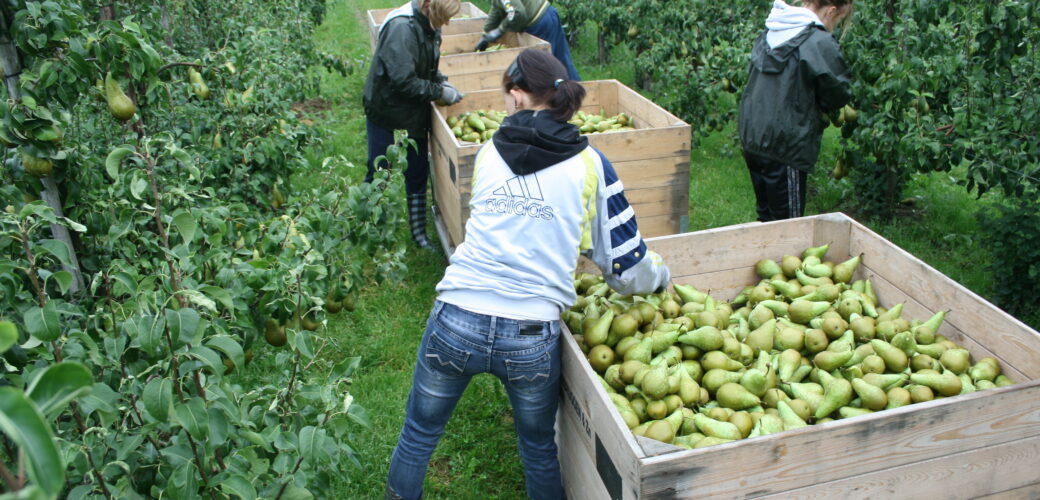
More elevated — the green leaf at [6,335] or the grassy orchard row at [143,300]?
the green leaf at [6,335]

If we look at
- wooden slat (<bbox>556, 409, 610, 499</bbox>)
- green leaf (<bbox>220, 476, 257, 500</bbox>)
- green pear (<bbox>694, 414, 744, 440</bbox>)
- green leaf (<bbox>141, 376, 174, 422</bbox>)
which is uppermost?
green leaf (<bbox>141, 376, 174, 422</bbox>)

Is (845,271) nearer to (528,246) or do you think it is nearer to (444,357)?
(528,246)

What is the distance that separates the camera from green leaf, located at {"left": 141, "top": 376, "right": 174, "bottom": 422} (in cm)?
171

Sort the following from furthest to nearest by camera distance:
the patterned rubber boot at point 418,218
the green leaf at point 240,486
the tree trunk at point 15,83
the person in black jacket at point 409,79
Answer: the patterned rubber boot at point 418,218
the person in black jacket at point 409,79
the tree trunk at point 15,83
the green leaf at point 240,486

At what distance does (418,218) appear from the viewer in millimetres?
6195

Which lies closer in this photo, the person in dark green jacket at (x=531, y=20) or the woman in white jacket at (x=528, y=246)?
the woman in white jacket at (x=528, y=246)

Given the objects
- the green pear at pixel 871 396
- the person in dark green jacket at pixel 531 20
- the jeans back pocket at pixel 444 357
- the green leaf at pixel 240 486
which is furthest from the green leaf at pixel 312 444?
the person in dark green jacket at pixel 531 20

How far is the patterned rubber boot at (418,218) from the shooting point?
6.13 metres

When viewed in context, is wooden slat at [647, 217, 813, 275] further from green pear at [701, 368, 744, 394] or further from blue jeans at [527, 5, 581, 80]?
blue jeans at [527, 5, 581, 80]

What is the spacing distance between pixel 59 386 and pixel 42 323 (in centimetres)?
90

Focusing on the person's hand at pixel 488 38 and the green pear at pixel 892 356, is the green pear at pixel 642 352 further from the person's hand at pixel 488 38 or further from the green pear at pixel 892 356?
the person's hand at pixel 488 38

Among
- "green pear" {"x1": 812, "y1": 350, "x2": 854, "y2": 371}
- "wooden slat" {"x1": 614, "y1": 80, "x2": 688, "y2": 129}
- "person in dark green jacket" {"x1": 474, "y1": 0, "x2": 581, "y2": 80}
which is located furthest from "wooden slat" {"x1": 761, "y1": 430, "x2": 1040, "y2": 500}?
"person in dark green jacket" {"x1": 474, "y1": 0, "x2": 581, "y2": 80}

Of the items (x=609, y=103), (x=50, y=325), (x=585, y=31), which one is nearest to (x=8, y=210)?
(x=50, y=325)

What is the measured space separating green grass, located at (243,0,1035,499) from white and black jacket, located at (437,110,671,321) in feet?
2.26
